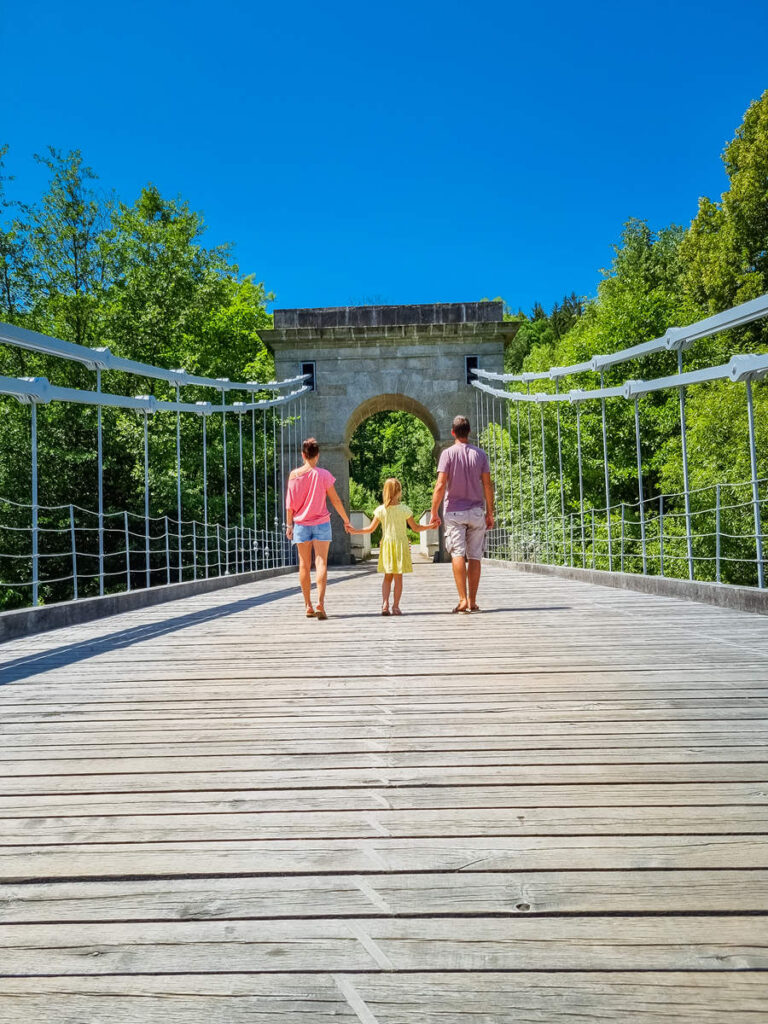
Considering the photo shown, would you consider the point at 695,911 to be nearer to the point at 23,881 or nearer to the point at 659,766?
the point at 659,766

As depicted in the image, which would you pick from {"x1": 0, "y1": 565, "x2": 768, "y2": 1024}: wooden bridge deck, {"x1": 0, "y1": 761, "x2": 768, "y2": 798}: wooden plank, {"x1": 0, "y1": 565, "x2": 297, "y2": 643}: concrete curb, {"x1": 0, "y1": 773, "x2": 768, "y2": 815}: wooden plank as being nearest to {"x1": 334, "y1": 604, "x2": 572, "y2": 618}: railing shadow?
{"x1": 0, "y1": 565, "x2": 297, "y2": 643}: concrete curb

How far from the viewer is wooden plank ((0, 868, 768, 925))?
1.35 m

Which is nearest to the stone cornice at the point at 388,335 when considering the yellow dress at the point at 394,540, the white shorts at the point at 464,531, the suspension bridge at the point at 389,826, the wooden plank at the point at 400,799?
the yellow dress at the point at 394,540

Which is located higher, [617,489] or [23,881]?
[617,489]

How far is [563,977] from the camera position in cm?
116

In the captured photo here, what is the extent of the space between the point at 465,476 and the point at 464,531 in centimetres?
35

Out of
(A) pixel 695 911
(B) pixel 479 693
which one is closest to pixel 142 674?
(B) pixel 479 693

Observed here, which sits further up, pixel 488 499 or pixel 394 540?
pixel 488 499

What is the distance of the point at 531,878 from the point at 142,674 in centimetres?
246

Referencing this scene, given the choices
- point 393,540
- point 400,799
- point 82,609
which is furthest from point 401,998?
point 82,609

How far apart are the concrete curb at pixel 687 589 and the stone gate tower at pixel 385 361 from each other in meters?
10.1

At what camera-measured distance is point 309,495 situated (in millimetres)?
5668

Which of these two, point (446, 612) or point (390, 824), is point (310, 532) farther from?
point (390, 824)

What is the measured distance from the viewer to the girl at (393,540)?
19.4ft
